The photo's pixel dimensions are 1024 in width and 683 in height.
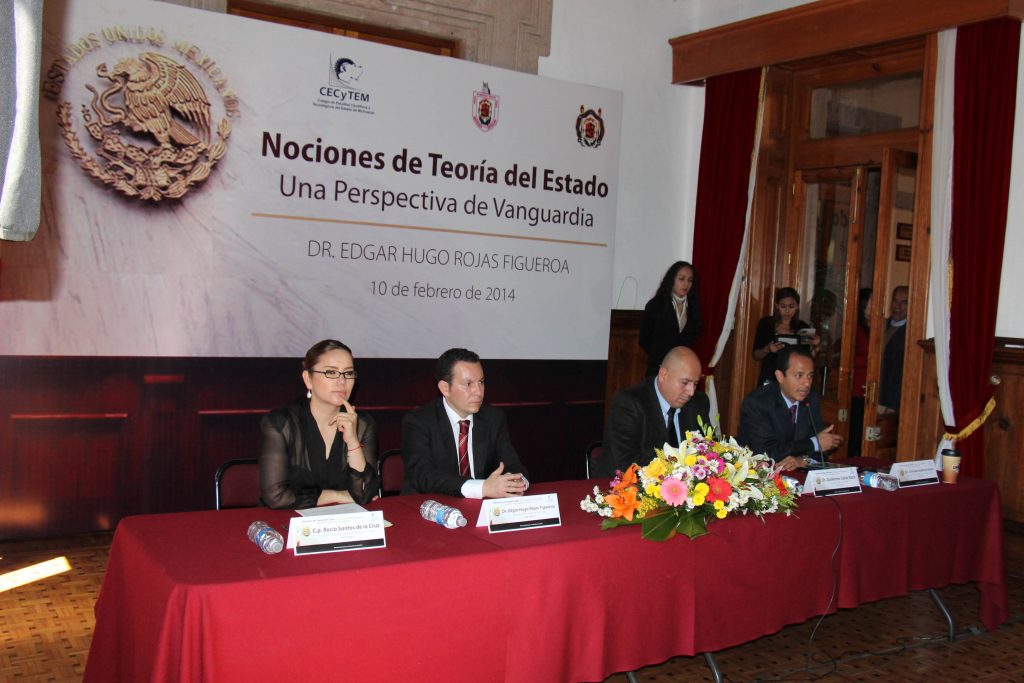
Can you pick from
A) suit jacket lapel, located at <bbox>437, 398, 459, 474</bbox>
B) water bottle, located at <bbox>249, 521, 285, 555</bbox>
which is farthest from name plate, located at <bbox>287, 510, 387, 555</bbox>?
suit jacket lapel, located at <bbox>437, 398, 459, 474</bbox>

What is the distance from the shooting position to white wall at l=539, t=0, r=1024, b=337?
6840 mm

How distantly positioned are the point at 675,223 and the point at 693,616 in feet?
16.4

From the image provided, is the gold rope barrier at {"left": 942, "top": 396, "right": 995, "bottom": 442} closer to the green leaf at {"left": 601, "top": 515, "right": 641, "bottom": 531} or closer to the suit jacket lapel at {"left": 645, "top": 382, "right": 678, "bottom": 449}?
the suit jacket lapel at {"left": 645, "top": 382, "right": 678, "bottom": 449}

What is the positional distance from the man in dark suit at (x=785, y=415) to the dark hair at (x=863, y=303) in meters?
2.46

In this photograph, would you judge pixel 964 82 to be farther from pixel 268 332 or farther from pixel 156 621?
pixel 156 621

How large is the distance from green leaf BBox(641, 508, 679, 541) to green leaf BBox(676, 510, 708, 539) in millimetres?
20

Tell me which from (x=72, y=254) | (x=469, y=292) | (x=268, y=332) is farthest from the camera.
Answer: (x=469, y=292)

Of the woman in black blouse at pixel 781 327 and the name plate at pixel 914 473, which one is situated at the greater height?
the woman in black blouse at pixel 781 327

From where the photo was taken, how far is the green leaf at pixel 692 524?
2752mm

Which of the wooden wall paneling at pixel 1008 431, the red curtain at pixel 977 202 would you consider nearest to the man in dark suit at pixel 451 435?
the red curtain at pixel 977 202

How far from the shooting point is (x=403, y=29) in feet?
19.7

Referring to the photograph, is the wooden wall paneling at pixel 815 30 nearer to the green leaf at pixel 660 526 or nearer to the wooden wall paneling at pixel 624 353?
the wooden wall paneling at pixel 624 353

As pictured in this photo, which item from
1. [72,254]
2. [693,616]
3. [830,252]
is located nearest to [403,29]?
[72,254]

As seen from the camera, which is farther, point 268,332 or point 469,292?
point 469,292
